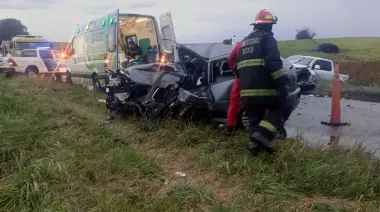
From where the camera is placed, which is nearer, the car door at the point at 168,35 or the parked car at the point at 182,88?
the parked car at the point at 182,88

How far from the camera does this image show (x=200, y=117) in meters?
5.73

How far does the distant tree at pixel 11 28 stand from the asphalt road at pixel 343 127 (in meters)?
44.0

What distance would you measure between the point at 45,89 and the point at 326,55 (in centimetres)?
2016

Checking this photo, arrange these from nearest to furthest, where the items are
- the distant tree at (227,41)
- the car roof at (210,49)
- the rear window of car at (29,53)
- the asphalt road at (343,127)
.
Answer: the asphalt road at (343,127) → the car roof at (210,49) → the distant tree at (227,41) → the rear window of car at (29,53)

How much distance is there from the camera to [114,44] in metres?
9.52

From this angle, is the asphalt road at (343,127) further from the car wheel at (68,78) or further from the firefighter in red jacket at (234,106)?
the car wheel at (68,78)

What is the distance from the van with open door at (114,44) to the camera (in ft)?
32.1

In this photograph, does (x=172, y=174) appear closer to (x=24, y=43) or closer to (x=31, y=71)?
(x=31, y=71)

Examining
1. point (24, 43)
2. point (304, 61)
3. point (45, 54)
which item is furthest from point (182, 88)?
point (24, 43)

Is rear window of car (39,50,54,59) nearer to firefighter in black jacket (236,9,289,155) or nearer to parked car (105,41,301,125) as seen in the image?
parked car (105,41,301,125)

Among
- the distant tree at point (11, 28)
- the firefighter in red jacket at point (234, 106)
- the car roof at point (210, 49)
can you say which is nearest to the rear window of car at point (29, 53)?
the car roof at point (210, 49)

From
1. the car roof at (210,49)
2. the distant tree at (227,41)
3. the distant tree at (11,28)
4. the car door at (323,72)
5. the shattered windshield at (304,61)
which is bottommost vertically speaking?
the car door at (323,72)

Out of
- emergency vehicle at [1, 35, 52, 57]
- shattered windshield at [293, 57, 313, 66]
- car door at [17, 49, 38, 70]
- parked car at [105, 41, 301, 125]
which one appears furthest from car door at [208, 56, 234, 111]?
emergency vehicle at [1, 35, 52, 57]

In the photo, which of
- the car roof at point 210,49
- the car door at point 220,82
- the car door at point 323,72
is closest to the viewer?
the car door at point 220,82
